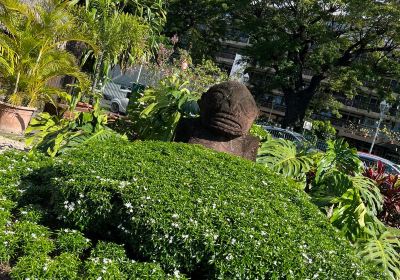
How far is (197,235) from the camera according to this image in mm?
2615

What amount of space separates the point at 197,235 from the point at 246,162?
146 centimetres

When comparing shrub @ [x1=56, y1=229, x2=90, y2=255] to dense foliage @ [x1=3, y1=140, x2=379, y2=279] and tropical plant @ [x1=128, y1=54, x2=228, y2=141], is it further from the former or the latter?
tropical plant @ [x1=128, y1=54, x2=228, y2=141]

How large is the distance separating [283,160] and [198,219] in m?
3.11

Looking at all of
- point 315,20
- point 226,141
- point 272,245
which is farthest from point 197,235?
point 315,20

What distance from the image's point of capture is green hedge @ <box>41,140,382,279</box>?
8.50 ft

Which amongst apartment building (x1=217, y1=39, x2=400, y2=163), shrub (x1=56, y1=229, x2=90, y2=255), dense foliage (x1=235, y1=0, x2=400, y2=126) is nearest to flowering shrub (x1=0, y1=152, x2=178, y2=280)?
shrub (x1=56, y1=229, x2=90, y2=255)

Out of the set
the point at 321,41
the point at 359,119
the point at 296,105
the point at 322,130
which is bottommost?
the point at 322,130

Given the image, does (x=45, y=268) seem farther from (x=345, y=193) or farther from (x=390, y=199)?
(x=390, y=199)

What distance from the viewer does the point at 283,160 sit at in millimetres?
5652

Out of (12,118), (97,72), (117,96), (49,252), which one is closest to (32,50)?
(12,118)

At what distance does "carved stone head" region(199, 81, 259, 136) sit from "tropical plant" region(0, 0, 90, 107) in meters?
4.40

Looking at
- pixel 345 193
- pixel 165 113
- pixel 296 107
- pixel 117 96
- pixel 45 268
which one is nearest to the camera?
pixel 45 268

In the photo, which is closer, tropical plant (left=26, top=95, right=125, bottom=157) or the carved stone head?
the carved stone head

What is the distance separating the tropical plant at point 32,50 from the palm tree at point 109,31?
5.30 ft
